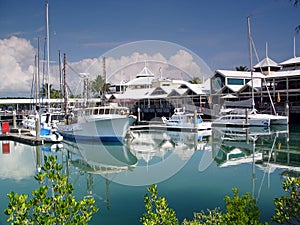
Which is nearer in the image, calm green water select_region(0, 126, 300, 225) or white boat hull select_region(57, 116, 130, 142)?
calm green water select_region(0, 126, 300, 225)

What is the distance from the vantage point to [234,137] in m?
31.0

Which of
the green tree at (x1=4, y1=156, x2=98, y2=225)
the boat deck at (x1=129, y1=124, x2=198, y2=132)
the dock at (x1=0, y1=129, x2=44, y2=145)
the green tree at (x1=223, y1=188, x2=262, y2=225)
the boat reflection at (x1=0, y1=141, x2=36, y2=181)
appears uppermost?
the green tree at (x1=4, y1=156, x2=98, y2=225)

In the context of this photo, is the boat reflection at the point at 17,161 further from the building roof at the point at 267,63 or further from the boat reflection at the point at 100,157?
the building roof at the point at 267,63

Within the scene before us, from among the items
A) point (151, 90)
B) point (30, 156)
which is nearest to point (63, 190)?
point (30, 156)

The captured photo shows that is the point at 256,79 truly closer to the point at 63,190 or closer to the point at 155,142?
the point at 155,142

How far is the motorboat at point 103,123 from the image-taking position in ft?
91.9

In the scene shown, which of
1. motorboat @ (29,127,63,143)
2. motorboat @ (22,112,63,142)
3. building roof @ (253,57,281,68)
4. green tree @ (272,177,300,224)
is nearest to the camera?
green tree @ (272,177,300,224)

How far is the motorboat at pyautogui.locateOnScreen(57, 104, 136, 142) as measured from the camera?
2800 centimetres

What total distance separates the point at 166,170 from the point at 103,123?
38.8ft

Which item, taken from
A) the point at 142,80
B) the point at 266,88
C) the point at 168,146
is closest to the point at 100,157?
the point at 168,146

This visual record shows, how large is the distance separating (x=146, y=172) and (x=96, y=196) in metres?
4.77

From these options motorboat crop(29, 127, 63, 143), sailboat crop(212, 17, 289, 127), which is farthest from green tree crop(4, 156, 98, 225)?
sailboat crop(212, 17, 289, 127)

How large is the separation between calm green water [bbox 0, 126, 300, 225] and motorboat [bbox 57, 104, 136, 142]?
1025 millimetres

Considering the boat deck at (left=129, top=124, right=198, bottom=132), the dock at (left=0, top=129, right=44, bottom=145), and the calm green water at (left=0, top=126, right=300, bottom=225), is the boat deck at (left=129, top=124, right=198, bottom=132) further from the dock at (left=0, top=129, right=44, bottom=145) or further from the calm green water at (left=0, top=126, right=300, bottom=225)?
the dock at (left=0, top=129, right=44, bottom=145)
